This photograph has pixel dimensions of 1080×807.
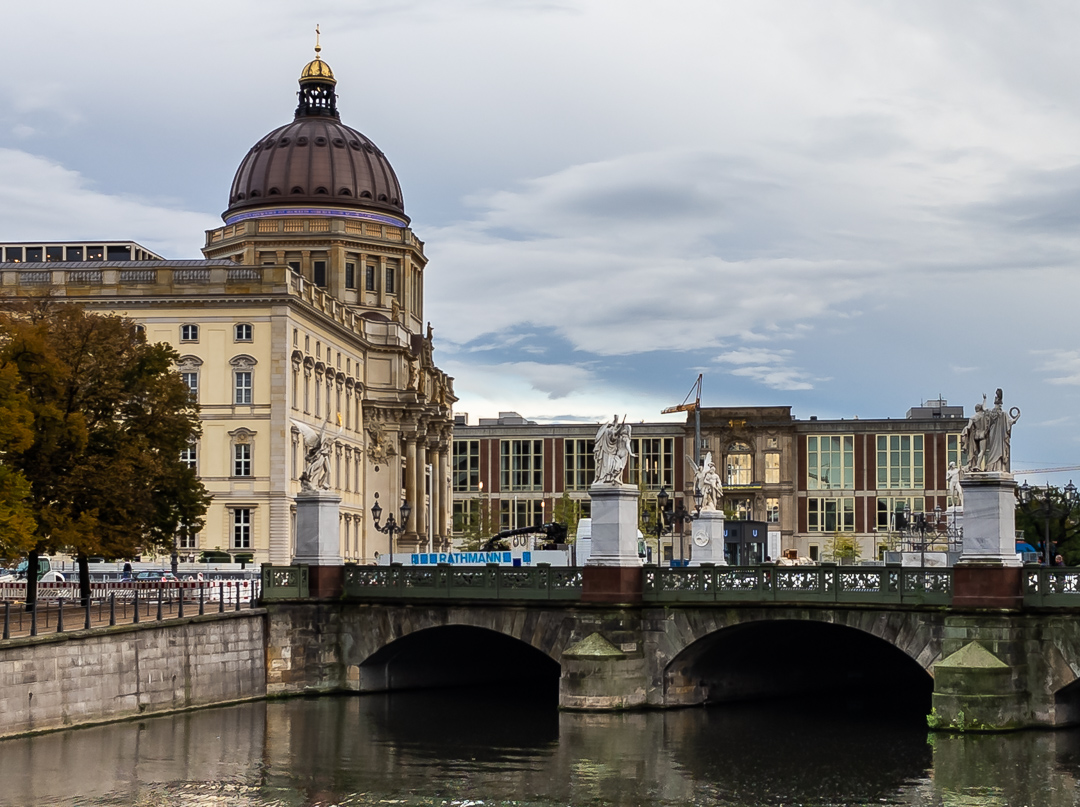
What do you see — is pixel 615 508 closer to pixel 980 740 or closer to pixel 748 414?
pixel 980 740

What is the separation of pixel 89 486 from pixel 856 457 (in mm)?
122520

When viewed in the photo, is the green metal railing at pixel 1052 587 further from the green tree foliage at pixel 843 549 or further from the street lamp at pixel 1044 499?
the green tree foliage at pixel 843 549

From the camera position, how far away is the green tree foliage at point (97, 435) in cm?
5525

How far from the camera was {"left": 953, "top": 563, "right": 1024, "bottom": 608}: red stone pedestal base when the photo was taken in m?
43.2

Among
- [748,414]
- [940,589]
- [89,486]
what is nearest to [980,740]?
[940,589]

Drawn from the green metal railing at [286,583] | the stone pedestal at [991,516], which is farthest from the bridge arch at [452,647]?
the stone pedestal at [991,516]

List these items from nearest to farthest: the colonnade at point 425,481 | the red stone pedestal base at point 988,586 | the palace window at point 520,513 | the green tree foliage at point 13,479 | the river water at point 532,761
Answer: the river water at point 532,761
the red stone pedestal base at point 988,586
the green tree foliage at point 13,479
the colonnade at point 425,481
the palace window at point 520,513

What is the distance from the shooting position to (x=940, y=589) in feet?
148

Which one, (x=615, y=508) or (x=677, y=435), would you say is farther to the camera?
(x=677, y=435)

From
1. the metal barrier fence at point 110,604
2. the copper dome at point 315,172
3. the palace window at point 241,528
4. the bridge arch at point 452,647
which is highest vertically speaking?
the copper dome at point 315,172

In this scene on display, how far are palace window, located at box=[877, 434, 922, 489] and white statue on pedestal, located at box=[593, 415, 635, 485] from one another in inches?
4813

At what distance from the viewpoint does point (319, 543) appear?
5522 centimetres

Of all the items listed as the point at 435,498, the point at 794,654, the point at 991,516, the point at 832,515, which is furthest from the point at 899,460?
the point at 991,516

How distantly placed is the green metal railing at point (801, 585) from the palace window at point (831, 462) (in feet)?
405
